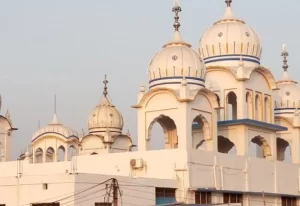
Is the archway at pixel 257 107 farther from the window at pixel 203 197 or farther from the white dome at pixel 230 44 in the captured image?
the window at pixel 203 197

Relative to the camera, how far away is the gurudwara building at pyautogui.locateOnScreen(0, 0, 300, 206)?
28.8m

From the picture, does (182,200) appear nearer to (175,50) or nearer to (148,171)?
(148,171)

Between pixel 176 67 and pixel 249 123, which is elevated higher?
pixel 176 67

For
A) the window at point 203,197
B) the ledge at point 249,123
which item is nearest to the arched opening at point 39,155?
the ledge at point 249,123

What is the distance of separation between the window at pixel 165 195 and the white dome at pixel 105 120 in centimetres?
1400

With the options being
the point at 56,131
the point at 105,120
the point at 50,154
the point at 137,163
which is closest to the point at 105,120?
the point at 105,120

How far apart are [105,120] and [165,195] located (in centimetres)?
1467

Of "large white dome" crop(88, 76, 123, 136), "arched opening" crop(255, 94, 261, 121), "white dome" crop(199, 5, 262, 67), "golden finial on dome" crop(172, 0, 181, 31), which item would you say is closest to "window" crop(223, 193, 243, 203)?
"arched opening" crop(255, 94, 261, 121)

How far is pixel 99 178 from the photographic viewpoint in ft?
93.2

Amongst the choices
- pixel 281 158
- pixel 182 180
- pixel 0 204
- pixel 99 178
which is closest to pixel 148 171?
pixel 182 180

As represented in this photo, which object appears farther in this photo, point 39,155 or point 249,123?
point 39,155

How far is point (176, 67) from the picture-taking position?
1305 inches

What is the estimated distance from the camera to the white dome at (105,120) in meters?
44.4

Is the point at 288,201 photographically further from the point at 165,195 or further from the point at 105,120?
the point at 105,120
